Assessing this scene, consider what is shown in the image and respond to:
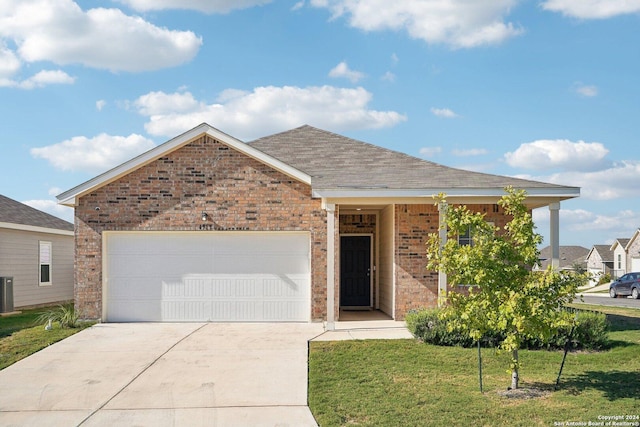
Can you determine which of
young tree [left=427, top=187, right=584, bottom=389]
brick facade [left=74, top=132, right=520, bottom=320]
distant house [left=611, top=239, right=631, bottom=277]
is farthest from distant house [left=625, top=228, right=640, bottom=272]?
young tree [left=427, top=187, right=584, bottom=389]

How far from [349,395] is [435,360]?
97.6 inches

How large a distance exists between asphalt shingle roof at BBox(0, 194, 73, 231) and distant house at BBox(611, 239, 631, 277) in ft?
156

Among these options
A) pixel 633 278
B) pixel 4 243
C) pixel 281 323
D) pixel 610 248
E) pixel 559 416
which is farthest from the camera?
pixel 610 248

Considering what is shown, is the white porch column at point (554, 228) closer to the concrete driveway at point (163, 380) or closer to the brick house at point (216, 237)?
the brick house at point (216, 237)

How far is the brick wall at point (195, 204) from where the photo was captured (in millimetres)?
15164

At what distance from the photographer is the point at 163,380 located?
956 centimetres

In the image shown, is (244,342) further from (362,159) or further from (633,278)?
(633,278)

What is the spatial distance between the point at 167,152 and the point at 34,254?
29.7 ft

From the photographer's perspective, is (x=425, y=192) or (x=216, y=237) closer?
(x=425, y=192)

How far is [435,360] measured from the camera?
10.5m

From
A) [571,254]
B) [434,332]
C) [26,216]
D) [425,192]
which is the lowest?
[571,254]

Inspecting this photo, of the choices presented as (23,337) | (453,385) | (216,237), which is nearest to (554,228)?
(453,385)

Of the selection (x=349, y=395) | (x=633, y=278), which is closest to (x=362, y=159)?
(x=349, y=395)

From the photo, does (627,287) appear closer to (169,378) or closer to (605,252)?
(605,252)
